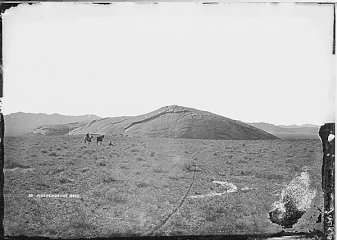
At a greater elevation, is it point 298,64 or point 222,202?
point 298,64

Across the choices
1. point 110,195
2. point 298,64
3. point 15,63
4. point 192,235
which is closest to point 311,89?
point 298,64

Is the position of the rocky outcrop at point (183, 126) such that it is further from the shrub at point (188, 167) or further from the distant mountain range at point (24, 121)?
the distant mountain range at point (24, 121)

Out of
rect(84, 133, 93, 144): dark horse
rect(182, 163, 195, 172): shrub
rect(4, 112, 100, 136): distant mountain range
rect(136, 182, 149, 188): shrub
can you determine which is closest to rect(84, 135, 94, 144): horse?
rect(84, 133, 93, 144): dark horse

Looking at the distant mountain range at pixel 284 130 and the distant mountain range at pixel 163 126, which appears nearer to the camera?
the distant mountain range at pixel 163 126

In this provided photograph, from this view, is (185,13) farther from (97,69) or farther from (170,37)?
(97,69)

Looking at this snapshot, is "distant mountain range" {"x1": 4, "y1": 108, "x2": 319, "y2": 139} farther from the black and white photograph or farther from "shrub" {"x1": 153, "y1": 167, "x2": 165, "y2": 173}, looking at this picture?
"shrub" {"x1": 153, "y1": 167, "x2": 165, "y2": 173}

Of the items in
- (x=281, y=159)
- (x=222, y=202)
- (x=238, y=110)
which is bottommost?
(x=222, y=202)

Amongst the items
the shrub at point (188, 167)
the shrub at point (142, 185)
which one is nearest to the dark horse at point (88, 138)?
the shrub at point (142, 185)
